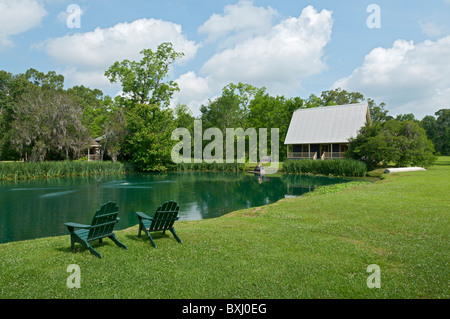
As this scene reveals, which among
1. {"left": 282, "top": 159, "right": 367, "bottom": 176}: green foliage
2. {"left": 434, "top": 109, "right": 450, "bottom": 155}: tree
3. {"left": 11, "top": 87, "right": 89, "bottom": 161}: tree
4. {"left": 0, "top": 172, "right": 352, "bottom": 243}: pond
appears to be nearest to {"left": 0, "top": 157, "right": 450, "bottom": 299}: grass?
{"left": 0, "top": 172, "right": 352, "bottom": 243}: pond

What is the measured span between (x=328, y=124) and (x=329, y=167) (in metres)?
10.8

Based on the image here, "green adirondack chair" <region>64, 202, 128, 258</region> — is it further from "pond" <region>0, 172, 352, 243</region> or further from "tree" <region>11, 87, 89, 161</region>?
"tree" <region>11, 87, 89, 161</region>

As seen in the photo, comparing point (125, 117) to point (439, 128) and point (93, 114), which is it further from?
point (439, 128)

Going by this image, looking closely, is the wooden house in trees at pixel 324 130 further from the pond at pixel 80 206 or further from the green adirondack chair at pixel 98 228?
the green adirondack chair at pixel 98 228

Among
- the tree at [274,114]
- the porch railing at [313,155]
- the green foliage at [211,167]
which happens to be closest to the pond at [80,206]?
the porch railing at [313,155]

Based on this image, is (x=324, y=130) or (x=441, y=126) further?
(x=441, y=126)

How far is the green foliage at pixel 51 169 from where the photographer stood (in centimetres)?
3103

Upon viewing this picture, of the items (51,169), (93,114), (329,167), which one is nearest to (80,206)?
(51,169)

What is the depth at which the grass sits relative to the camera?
426 cm

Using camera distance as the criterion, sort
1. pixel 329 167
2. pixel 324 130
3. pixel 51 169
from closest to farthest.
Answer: pixel 329 167 → pixel 51 169 → pixel 324 130

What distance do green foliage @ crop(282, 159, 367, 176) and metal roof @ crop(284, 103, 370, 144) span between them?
6.33m

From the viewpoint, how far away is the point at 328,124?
40.1 m

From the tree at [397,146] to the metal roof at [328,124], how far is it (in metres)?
5.65
